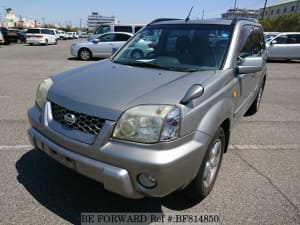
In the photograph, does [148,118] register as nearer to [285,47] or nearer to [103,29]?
[285,47]

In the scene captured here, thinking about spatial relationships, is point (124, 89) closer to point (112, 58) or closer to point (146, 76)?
point (146, 76)

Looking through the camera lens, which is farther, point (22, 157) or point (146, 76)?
point (22, 157)

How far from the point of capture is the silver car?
14.9 m

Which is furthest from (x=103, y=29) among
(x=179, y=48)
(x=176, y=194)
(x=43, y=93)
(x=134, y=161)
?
(x=134, y=161)

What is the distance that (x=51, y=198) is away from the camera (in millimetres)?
2592

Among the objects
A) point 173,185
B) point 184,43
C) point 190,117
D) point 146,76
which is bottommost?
point 173,185

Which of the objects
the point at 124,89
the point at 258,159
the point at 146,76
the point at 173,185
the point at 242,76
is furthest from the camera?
the point at 258,159

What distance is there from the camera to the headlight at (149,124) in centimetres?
200

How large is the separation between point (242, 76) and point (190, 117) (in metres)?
1.54

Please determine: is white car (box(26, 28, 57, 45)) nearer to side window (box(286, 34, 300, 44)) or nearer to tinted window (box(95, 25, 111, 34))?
tinted window (box(95, 25, 111, 34))

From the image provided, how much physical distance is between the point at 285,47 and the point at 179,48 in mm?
13868

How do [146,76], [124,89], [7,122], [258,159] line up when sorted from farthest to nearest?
[7,122]
[258,159]
[146,76]
[124,89]

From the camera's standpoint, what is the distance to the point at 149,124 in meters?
2.02

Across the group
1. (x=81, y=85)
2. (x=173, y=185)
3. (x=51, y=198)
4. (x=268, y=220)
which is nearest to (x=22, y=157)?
(x=51, y=198)
